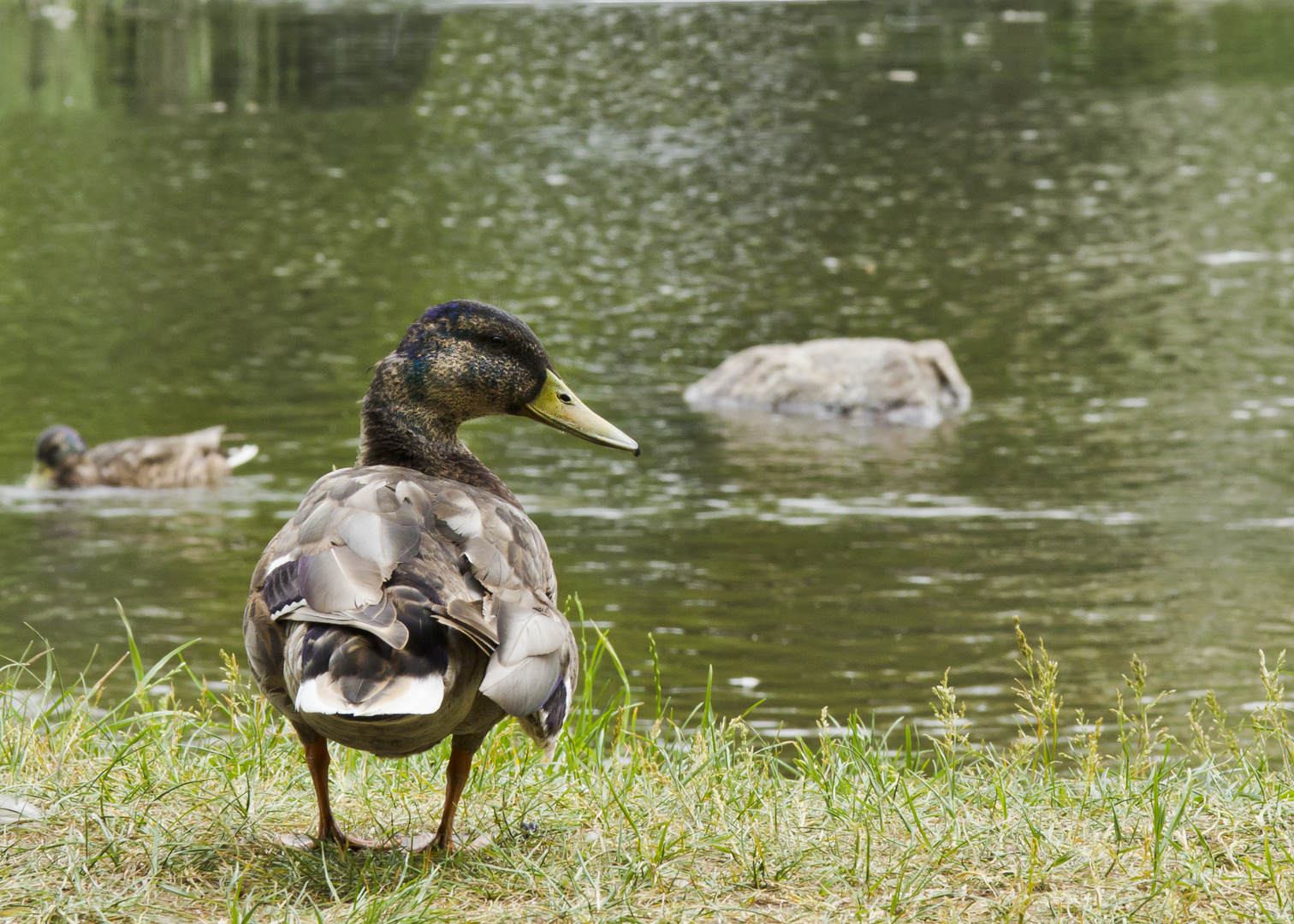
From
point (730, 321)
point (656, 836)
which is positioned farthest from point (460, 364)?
point (730, 321)

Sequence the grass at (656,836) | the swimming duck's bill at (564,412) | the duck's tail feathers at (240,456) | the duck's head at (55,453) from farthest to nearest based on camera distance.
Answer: the duck's tail feathers at (240,456)
the duck's head at (55,453)
the swimming duck's bill at (564,412)
the grass at (656,836)

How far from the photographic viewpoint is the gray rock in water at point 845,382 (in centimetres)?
1577

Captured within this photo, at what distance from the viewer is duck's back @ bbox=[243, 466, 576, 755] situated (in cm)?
319

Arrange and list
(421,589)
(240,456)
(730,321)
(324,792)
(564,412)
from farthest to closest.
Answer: (730,321) < (240,456) < (564,412) < (324,792) < (421,589)

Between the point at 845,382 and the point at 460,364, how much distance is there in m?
12.0

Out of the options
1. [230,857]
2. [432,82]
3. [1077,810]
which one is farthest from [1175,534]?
[432,82]

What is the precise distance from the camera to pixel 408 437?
422cm

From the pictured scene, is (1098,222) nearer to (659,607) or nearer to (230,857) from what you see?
(659,607)

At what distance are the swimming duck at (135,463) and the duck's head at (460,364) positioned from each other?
9693mm

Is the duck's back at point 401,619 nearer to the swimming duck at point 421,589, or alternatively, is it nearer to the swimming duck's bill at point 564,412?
the swimming duck at point 421,589

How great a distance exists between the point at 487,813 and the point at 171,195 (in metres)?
23.3

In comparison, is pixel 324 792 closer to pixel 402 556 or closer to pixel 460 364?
pixel 402 556

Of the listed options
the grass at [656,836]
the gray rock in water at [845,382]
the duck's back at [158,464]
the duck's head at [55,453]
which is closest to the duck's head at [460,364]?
the grass at [656,836]

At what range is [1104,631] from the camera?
1023 cm
